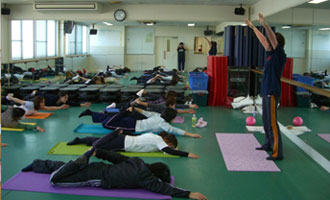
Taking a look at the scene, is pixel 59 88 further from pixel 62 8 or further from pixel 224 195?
pixel 224 195

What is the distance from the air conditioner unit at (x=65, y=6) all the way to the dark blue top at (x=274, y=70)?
6.13m

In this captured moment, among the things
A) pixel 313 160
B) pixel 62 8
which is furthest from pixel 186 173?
pixel 62 8

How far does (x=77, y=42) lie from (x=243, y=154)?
10258mm

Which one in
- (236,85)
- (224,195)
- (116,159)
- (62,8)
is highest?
(62,8)

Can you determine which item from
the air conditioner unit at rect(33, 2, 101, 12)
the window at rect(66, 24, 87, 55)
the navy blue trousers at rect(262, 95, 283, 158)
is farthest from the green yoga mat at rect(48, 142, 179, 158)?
the window at rect(66, 24, 87, 55)

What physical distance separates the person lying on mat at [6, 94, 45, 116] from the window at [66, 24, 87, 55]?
6.12 metres

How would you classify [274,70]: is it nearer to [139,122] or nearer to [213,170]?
[213,170]

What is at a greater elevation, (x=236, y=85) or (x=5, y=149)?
(x=236, y=85)

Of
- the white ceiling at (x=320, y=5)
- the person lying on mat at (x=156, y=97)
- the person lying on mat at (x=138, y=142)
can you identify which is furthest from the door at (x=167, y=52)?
the person lying on mat at (x=138, y=142)

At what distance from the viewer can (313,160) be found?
4.40 metres

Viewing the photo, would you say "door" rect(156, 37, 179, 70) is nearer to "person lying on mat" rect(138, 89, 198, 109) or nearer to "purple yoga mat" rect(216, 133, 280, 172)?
"person lying on mat" rect(138, 89, 198, 109)

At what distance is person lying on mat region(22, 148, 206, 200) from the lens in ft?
10.2

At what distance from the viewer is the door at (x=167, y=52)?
17.7 metres

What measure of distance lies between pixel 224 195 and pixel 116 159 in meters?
1.15
